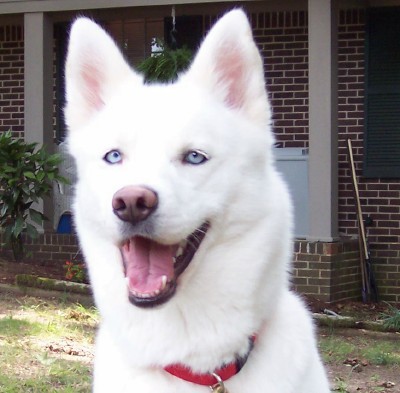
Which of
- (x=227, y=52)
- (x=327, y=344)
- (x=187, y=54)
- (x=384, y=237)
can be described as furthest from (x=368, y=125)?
(x=227, y=52)

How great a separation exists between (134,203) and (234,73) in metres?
0.78

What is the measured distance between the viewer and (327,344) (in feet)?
23.1

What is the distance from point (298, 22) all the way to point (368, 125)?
1.58 m

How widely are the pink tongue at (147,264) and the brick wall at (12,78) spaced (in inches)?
365

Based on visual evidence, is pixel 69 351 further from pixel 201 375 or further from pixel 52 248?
pixel 52 248

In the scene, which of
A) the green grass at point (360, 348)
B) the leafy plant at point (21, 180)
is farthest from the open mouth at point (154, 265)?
the leafy plant at point (21, 180)

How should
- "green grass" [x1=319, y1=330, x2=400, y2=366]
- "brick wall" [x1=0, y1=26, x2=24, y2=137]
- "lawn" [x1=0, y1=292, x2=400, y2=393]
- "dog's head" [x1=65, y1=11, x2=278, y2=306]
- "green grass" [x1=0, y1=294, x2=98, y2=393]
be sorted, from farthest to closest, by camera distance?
"brick wall" [x1=0, y1=26, x2=24, y2=137]
"green grass" [x1=319, y1=330, x2=400, y2=366]
"lawn" [x1=0, y1=292, x2=400, y2=393]
"green grass" [x1=0, y1=294, x2=98, y2=393]
"dog's head" [x1=65, y1=11, x2=278, y2=306]

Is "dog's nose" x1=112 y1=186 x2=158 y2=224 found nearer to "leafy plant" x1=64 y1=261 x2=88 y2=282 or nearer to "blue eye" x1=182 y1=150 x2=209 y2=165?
"blue eye" x1=182 y1=150 x2=209 y2=165

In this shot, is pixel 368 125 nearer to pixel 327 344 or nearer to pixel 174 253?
→ pixel 327 344

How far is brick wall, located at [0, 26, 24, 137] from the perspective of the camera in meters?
11.8

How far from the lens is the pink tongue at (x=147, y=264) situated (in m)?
2.74

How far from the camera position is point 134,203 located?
2.59 meters

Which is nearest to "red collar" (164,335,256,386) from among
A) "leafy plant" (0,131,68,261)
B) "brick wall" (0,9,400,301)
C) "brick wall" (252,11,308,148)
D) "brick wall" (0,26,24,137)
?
"leafy plant" (0,131,68,261)

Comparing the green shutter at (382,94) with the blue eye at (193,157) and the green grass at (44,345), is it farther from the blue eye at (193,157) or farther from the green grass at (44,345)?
the blue eye at (193,157)
